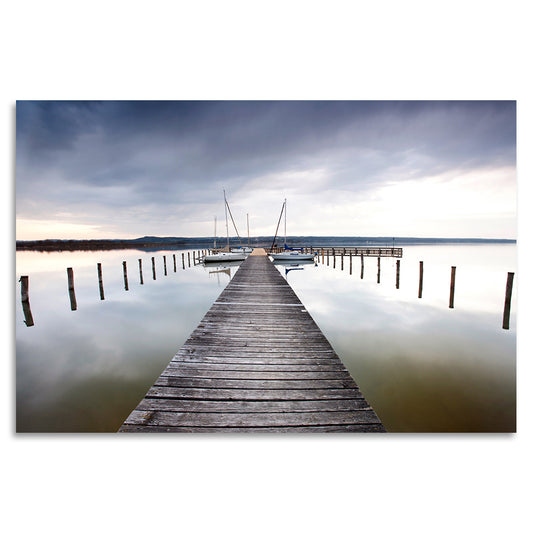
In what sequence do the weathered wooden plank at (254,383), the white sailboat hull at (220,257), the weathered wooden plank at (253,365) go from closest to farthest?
the weathered wooden plank at (254,383), the weathered wooden plank at (253,365), the white sailboat hull at (220,257)

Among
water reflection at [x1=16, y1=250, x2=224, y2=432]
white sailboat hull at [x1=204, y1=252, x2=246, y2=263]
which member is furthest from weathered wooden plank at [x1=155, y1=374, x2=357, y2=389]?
white sailboat hull at [x1=204, y1=252, x2=246, y2=263]

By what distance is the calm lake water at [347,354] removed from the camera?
11.0 feet

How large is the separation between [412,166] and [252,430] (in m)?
5.29

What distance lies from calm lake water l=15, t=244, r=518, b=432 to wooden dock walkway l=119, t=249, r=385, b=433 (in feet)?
4.88

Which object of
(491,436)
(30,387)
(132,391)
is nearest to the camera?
(491,436)

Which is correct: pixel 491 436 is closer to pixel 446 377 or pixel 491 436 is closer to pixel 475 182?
pixel 446 377

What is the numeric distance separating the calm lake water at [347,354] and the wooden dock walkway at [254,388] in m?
1.49

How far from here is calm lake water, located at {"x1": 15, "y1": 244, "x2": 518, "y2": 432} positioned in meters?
3.35

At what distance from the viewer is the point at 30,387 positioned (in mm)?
3428

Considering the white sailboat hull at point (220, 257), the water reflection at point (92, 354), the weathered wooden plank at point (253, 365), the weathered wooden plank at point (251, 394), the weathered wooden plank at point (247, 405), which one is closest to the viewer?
the weathered wooden plank at point (247, 405)

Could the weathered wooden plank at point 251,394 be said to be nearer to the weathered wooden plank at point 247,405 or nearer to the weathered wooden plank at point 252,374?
the weathered wooden plank at point 247,405

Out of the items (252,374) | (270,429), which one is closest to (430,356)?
(252,374)

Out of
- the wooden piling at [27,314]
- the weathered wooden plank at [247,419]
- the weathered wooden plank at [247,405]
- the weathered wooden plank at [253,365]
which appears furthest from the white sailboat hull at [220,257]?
the weathered wooden plank at [247,419]
